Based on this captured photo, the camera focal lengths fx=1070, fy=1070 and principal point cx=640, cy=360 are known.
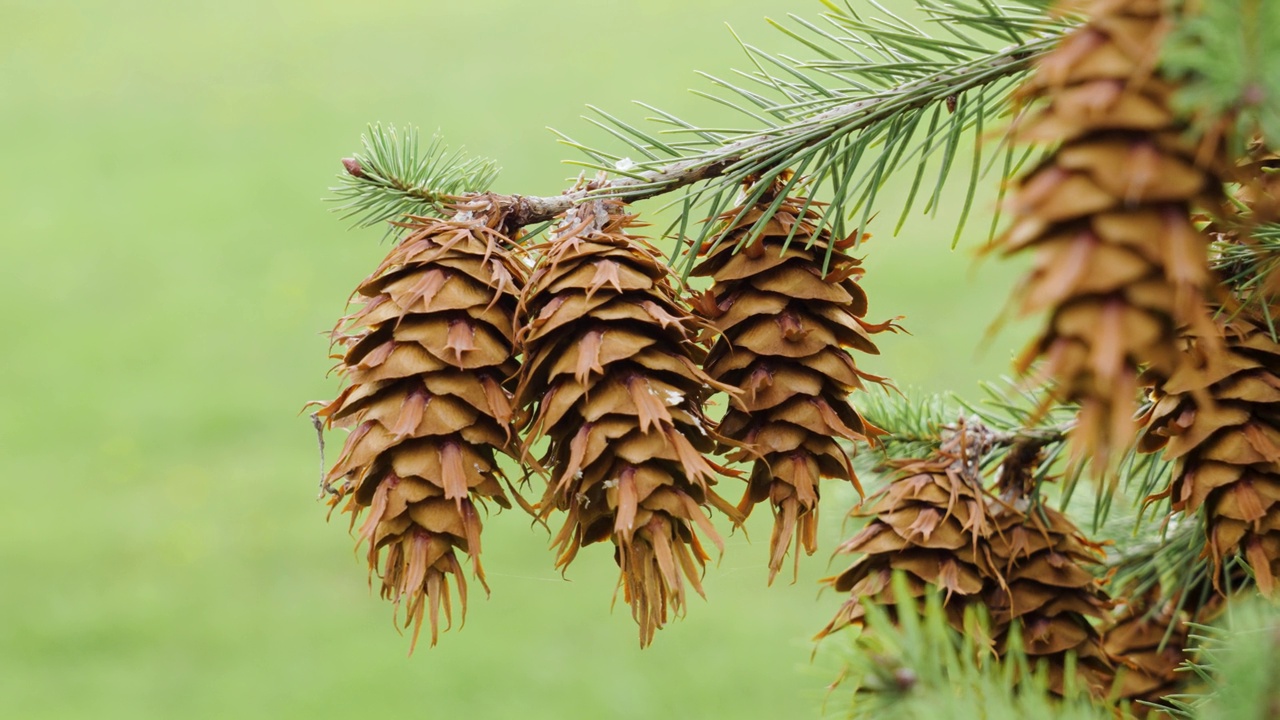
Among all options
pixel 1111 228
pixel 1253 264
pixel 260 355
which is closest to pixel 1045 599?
pixel 1253 264

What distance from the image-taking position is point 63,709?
5.55ft

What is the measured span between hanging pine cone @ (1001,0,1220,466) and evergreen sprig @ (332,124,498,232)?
0.85 ft

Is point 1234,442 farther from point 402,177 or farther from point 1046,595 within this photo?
point 402,177

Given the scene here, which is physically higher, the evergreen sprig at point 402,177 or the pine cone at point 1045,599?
the evergreen sprig at point 402,177

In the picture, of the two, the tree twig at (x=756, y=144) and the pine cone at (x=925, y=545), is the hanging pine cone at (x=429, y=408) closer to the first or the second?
the tree twig at (x=756, y=144)

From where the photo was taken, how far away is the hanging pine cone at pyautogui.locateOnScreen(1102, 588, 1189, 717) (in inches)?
16.2

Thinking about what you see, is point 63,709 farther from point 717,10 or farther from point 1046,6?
point 717,10

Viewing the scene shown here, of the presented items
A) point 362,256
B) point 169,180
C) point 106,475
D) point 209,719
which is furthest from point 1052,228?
point 169,180

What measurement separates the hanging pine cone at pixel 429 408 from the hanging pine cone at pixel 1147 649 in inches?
10.1

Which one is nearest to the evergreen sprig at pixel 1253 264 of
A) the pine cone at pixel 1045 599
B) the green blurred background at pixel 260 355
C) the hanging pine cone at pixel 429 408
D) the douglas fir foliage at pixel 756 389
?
the douglas fir foliage at pixel 756 389

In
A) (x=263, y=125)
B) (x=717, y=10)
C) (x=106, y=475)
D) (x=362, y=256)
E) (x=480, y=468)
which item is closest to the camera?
(x=480, y=468)

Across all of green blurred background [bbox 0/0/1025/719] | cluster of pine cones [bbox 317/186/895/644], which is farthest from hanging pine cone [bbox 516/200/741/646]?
green blurred background [bbox 0/0/1025/719]

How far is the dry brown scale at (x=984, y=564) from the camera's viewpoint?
1.22ft

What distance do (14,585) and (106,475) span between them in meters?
0.29
